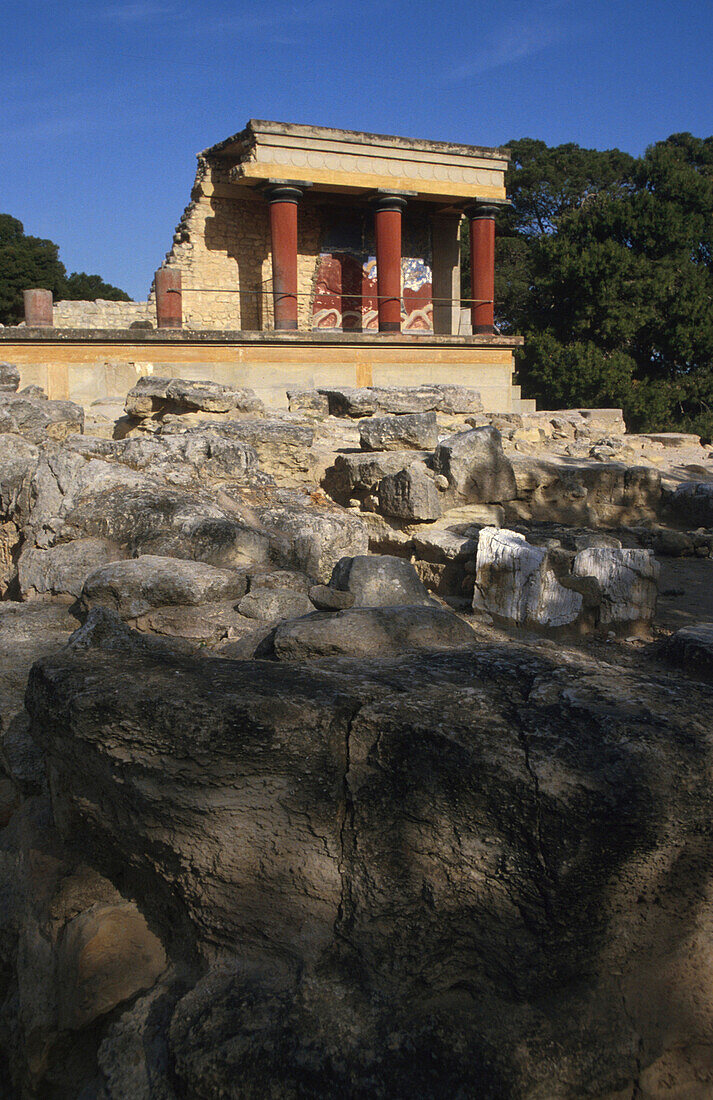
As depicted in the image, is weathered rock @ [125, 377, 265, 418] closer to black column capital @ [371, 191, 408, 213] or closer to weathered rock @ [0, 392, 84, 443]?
weathered rock @ [0, 392, 84, 443]

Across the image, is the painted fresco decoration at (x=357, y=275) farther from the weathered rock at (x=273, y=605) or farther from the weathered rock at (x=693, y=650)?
the weathered rock at (x=693, y=650)

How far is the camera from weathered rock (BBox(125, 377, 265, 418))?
8758 millimetres

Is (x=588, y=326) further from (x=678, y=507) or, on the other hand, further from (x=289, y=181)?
(x=678, y=507)

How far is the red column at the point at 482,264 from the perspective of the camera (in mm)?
16609

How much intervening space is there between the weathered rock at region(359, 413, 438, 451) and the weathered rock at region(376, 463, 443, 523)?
1552 mm

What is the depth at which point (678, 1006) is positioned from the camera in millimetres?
1901

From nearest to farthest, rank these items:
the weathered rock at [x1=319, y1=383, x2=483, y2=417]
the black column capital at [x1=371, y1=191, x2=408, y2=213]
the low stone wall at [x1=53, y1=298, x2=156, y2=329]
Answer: the weathered rock at [x1=319, y1=383, x2=483, y2=417] < the black column capital at [x1=371, y1=191, x2=408, y2=213] < the low stone wall at [x1=53, y1=298, x2=156, y2=329]

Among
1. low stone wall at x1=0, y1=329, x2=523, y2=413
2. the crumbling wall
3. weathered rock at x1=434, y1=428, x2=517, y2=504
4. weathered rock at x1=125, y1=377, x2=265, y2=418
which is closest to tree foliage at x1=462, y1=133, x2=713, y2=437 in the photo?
low stone wall at x1=0, y1=329, x2=523, y2=413

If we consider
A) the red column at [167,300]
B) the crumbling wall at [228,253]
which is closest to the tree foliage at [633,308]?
the crumbling wall at [228,253]

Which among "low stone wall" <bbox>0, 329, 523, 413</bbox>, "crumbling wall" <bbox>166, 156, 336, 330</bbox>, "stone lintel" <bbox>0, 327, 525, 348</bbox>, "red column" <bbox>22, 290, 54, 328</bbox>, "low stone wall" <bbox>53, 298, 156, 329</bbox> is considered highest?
"crumbling wall" <bbox>166, 156, 336, 330</bbox>

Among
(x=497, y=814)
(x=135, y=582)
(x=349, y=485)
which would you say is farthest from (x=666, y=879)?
(x=349, y=485)

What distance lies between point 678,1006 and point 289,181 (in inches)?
605

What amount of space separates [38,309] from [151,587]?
34.2ft

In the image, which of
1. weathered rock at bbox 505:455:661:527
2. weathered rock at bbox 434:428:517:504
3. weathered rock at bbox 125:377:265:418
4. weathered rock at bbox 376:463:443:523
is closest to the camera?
weathered rock at bbox 376:463:443:523
